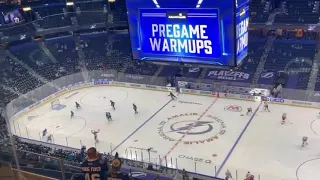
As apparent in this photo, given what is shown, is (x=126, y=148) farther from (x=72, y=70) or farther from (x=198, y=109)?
(x=72, y=70)

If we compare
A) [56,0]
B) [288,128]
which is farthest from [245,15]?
[56,0]

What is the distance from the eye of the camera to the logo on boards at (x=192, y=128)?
20.7 metres

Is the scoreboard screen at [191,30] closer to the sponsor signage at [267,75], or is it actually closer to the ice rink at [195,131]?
the ice rink at [195,131]

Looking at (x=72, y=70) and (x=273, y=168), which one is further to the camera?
(x=72, y=70)

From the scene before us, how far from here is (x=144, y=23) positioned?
20.9m

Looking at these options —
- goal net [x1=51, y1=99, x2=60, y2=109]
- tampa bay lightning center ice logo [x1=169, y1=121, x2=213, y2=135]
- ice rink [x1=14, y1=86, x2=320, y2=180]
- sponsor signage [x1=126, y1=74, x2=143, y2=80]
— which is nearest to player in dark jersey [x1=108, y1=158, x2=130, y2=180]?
ice rink [x1=14, y1=86, x2=320, y2=180]

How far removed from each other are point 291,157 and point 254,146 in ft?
6.61

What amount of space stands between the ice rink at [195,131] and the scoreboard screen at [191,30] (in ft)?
14.1

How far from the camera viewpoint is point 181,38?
64.6 ft

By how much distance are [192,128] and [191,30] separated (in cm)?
602

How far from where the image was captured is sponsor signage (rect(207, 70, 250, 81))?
29269 mm

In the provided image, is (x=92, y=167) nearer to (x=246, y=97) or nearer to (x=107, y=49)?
(x=246, y=97)

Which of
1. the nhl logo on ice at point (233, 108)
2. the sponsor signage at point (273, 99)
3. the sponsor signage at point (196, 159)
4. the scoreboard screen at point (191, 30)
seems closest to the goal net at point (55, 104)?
the scoreboard screen at point (191, 30)

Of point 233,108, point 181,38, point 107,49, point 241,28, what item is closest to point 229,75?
point 233,108
